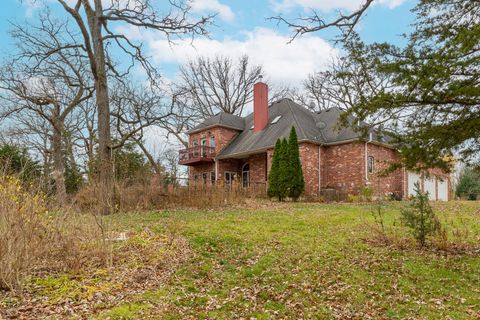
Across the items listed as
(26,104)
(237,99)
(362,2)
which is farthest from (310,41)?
(237,99)

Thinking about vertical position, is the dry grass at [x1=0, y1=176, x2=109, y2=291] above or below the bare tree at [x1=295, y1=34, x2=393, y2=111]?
below

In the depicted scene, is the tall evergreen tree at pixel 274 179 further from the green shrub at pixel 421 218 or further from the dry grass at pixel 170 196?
the green shrub at pixel 421 218

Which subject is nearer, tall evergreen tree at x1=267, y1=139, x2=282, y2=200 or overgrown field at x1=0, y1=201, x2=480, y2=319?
overgrown field at x1=0, y1=201, x2=480, y2=319

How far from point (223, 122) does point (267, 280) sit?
64.8 ft

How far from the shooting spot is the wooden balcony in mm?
24734

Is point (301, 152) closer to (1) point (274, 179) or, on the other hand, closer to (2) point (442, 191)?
(1) point (274, 179)

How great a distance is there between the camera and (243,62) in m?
31.6

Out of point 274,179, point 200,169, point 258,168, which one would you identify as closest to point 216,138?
point 200,169

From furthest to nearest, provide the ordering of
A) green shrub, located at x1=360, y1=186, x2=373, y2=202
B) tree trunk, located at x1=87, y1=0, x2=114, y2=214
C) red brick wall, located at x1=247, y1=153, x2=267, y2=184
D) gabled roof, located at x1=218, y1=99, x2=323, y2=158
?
red brick wall, located at x1=247, y1=153, x2=267, y2=184 → gabled roof, located at x1=218, y1=99, x2=323, y2=158 → green shrub, located at x1=360, y1=186, x2=373, y2=202 → tree trunk, located at x1=87, y1=0, x2=114, y2=214

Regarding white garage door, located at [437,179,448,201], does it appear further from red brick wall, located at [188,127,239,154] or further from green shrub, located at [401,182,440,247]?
green shrub, located at [401,182,440,247]

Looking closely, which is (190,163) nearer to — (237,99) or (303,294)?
(237,99)

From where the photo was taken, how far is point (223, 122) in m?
24.7

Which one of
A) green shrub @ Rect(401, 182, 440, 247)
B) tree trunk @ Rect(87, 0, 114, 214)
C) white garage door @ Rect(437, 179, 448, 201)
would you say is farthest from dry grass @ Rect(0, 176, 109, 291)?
white garage door @ Rect(437, 179, 448, 201)

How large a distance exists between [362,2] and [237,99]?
83.4 feet
